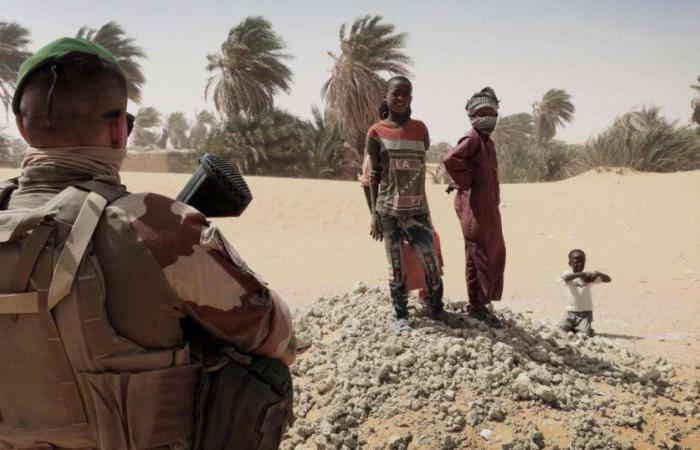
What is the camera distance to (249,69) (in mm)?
25594

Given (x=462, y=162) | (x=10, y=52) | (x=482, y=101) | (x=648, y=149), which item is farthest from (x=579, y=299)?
(x=10, y=52)

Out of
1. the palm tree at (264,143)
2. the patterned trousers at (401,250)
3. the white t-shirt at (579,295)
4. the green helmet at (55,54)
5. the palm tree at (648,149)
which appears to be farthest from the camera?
the palm tree at (264,143)

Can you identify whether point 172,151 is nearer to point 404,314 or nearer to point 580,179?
point 580,179

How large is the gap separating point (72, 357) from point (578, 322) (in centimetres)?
493

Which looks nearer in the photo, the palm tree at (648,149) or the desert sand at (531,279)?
the desert sand at (531,279)

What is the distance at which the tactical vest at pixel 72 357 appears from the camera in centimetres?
125

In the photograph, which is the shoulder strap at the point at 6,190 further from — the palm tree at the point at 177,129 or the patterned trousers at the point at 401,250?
the palm tree at the point at 177,129

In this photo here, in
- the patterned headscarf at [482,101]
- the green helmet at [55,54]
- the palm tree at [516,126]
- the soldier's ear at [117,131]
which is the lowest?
the soldier's ear at [117,131]

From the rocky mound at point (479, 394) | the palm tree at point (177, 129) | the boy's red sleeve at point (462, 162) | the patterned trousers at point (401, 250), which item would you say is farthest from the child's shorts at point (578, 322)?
the palm tree at point (177, 129)

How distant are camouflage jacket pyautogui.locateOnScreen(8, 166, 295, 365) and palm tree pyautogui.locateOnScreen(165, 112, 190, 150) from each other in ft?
160

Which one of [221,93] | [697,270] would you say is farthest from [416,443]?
[221,93]

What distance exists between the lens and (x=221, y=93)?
25.7 meters

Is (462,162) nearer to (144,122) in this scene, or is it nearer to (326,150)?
(326,150)

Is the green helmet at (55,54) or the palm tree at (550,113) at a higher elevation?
the palm tree at (550,113)
